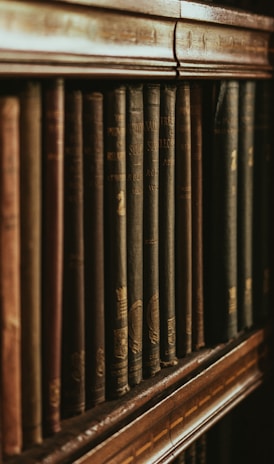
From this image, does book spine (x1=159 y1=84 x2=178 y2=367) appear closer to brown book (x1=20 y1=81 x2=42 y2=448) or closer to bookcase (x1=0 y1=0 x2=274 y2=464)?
bookcase (x1=0 y1=0 x2=274 y2=464)

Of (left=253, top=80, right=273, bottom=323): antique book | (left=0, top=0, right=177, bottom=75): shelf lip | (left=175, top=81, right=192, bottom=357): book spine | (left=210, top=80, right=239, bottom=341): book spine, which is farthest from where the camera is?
(left=253, top=80, right=273, bottom=323): antique book

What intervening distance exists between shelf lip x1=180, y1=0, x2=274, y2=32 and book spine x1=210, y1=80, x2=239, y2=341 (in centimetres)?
10

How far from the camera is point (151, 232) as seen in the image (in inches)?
39.7

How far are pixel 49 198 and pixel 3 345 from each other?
172mm

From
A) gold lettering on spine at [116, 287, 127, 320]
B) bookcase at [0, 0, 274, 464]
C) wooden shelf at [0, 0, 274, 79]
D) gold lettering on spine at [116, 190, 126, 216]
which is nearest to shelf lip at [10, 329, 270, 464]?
bookcase at [0, 0, 274, 464]

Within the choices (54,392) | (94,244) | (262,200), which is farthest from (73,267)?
(262,200)

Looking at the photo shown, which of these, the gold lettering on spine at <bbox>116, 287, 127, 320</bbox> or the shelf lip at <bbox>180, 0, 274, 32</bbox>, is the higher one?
the shelf lip at <bbox>180, 0, 274, 32</bbox>

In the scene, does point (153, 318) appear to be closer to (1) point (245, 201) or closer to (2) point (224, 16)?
(1) point (245, 201)

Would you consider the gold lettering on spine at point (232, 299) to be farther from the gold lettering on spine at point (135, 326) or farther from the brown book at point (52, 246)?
the brown book at point (52, 246)

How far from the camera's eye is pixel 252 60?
3.99 feet

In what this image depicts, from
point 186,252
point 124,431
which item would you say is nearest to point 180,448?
point 124,431

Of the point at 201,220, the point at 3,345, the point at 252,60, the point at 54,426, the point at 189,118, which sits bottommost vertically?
the point at 54,426

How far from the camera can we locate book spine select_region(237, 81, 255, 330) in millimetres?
1237

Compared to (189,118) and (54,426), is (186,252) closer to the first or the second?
(189,118)
